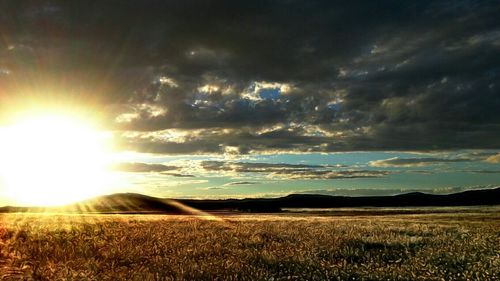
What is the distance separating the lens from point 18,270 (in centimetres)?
941

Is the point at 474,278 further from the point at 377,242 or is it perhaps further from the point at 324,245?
the point at 377,242

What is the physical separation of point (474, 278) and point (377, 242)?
6.86 meters

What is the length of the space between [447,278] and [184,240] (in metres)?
8.32

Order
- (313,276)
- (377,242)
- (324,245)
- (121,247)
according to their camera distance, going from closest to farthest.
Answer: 1. (313,276)
2. (121,247)
3. (324,245)
4. (377,242)

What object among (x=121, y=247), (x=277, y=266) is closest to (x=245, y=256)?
(x=277, y=266)

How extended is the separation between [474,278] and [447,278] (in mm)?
482

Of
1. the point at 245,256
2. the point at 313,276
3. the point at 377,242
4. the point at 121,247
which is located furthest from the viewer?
the point at 377,242

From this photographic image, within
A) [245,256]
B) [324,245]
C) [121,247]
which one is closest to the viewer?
[245,256]

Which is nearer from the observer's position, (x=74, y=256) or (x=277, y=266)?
(x=277, y=266)

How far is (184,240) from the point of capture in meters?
15.3

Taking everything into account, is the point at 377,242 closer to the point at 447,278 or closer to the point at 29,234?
the point at 447,278

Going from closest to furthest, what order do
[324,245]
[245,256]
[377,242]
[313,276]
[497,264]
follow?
[313,276]
[497,264]
[245,256]
[324,245]
[377,242]

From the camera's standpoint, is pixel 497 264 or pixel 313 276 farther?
pixel 497 264

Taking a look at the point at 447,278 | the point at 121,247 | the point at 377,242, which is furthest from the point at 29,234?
the point at 447,278
